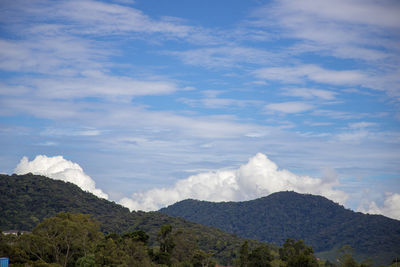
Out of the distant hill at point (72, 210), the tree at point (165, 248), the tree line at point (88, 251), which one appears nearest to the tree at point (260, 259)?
the tree line at point (88, 251)

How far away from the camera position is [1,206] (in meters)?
148

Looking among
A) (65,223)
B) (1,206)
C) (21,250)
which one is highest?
(1,206)

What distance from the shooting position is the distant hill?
132375mm

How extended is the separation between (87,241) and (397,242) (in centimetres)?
14483

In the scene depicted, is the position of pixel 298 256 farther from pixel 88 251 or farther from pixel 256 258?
pixel 88 251

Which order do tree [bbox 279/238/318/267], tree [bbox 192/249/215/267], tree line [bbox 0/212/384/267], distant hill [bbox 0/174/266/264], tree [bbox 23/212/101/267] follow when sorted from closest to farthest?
tree line [bbox 0/212/384/267], tree [bbox 23/212/101/267], tree [bbox 279/238/318/267], tree [bbox 192/249/215/267], distant hill [bbox 0/174/266/264]

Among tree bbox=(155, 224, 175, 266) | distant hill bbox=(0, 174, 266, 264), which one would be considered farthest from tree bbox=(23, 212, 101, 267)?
distant hill bbox=(0, 174, 266, 264)

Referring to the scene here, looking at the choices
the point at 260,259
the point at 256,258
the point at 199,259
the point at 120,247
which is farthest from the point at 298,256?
the point at 120,247

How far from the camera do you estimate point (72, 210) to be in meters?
158

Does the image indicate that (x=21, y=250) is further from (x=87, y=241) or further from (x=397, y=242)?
(x=397, y=242)

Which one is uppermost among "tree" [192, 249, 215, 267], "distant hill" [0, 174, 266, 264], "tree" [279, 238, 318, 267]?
"distant hill" [0, 174, 266, 264]

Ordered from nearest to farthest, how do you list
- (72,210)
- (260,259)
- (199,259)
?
(199,259) < (260,259) < (72,210)

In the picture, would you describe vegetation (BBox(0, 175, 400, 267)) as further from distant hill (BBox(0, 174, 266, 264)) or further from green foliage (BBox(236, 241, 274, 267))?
distant hill (BBox(0, 174, 266, 264))

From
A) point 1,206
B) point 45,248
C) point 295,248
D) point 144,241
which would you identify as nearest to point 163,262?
point 144,241
